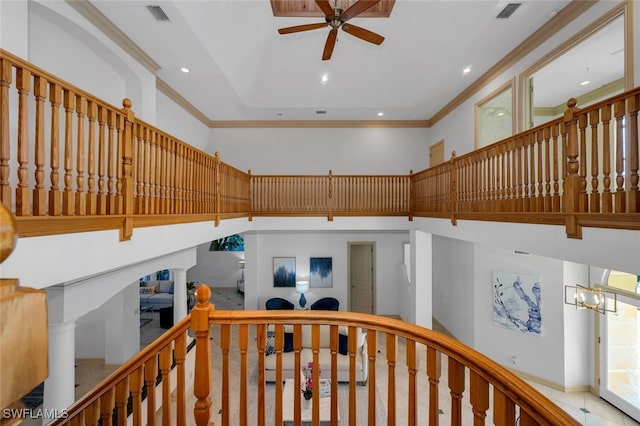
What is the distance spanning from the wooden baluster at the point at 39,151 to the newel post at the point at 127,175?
681 millimetres

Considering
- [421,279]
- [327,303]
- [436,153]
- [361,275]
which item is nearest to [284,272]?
[327,303]

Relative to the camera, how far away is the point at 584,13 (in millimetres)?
3656

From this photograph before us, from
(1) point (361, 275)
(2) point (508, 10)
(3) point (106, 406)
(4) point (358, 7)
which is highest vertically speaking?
(2) point (508, 10)

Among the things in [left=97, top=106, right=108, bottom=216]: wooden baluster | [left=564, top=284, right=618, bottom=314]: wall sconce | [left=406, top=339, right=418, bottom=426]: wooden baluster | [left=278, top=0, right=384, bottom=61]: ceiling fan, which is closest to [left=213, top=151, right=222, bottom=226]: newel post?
[left=278, top=0, right=384, bottom=61]: ceiling fan

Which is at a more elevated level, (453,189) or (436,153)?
(436,153)

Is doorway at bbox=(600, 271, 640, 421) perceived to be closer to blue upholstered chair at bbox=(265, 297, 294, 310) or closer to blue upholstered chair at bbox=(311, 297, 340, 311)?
blue upholstered chair at bbox=(311, 297, 340, 311)

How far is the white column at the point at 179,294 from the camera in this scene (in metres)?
5.07

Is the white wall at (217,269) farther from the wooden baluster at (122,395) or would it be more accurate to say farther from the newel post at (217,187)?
the wooden baluster at (122,395)

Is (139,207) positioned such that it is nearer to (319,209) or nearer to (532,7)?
(319,209)

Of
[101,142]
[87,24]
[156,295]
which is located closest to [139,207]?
[101,142]

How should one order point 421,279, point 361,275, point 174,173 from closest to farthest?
point 174,173 < point 421,279 < point 361,275

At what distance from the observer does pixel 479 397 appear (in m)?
1.16

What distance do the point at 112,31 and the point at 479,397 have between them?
18.3ft

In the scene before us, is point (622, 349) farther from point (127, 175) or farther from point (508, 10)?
point (127, 175)
